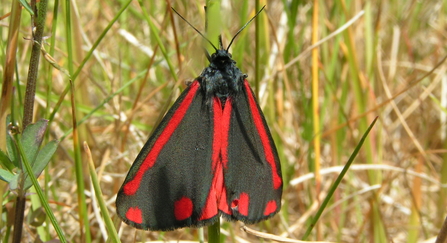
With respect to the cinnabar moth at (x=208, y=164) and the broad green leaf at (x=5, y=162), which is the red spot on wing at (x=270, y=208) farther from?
the broad green leaf at (x=5, y=162)

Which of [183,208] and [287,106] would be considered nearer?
[183,208]

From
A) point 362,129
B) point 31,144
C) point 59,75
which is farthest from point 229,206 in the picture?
point 59,75

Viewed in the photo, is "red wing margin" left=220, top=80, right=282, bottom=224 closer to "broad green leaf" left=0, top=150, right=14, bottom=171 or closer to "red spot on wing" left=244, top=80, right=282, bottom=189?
"red spot on wing" left=244, top=80, right=282, bottom=189

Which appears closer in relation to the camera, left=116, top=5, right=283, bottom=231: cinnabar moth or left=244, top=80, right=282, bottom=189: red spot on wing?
left=116, top=5, right=283, bottom=231: cinnabar moth

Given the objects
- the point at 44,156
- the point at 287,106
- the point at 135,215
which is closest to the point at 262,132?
the point at 135,215

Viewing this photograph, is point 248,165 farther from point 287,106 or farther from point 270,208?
point 287,106

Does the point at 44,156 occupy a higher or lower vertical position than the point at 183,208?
higher

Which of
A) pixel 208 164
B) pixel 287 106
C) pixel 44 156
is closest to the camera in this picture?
pixel 44 156

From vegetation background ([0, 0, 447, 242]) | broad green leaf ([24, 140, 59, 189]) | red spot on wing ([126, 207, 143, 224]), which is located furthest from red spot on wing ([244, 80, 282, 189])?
broad green leaf ([24, 140, 59, 189])
